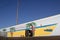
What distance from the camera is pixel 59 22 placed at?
8.12 feet

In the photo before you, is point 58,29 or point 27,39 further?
point 58,29

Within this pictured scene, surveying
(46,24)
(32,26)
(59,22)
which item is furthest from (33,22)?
(59,22)

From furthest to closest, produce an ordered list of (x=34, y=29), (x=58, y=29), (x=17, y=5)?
(x=17, y=5) < (x=34, y=29) < (x=58, y=29)

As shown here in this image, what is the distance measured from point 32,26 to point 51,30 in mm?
457

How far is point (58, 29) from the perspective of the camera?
241 cm

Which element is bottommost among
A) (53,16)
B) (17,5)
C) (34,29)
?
(34,29)

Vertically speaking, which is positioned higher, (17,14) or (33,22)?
(17,14)

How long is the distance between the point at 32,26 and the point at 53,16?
0.47 meters

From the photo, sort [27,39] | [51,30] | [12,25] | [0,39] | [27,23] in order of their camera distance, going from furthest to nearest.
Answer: [12,25] < [27,23] < [51,30] < [0,39] < [27,39]

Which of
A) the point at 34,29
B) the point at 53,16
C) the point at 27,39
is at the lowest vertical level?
the point at 27,39

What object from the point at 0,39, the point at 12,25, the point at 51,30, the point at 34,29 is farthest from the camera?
the point at 12,25

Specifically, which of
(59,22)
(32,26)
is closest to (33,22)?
(32,26)

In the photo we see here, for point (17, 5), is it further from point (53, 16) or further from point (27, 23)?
point (53, 16)

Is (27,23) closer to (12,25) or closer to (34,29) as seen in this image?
(34,29)
